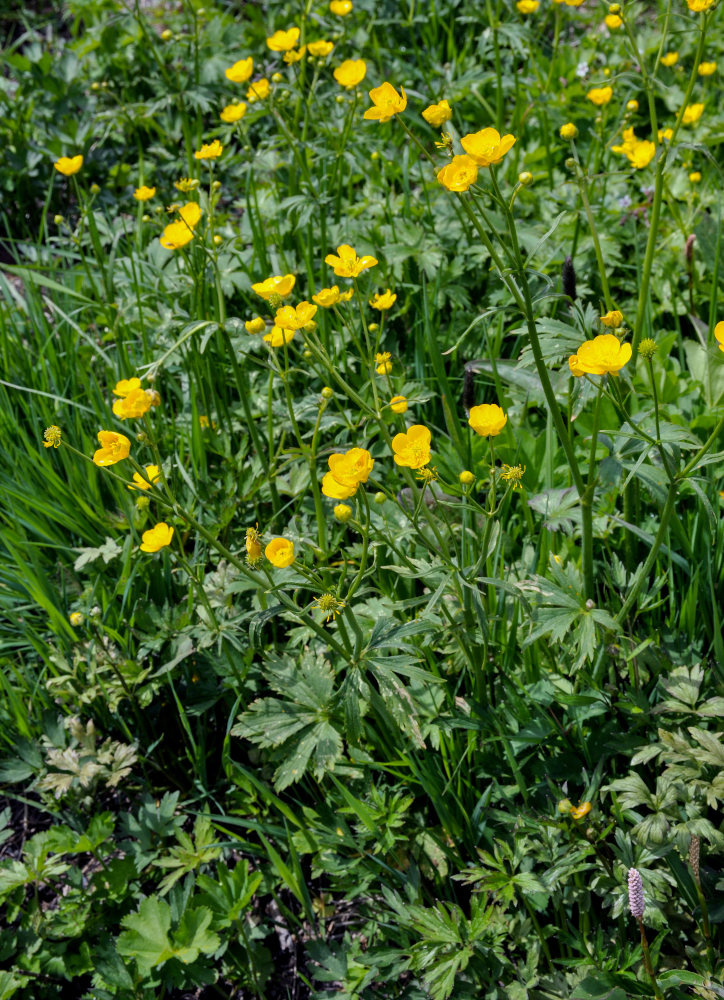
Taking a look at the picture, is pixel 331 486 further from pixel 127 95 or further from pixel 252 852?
pixel 127 95

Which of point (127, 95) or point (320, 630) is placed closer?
point (320, 630)

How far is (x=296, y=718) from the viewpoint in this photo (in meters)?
1.64

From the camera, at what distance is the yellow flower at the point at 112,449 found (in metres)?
1.50

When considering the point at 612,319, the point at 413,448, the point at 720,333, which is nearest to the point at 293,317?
the point at 413,448

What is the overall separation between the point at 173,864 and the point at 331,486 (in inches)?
34.2

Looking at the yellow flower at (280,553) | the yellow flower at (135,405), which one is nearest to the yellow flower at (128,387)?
the yellow flower at (135,405)

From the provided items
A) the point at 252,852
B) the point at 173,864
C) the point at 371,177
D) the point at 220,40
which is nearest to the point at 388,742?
the point at 252,852

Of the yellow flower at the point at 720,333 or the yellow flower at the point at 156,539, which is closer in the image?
the yellow flower at the point at 720,333

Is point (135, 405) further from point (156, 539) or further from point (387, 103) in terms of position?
point (387, 103)

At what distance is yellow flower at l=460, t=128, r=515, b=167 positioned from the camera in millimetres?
1256

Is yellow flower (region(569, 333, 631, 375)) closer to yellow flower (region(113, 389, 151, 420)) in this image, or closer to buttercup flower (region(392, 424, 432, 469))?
buttercup flower (region(392, 424, 432, 469))

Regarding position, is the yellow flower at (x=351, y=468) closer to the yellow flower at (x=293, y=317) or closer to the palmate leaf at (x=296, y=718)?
the yellow flower at (x=293, y=317)

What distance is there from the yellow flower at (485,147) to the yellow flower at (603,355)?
→ 32 centimetres

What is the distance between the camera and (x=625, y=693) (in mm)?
1556
